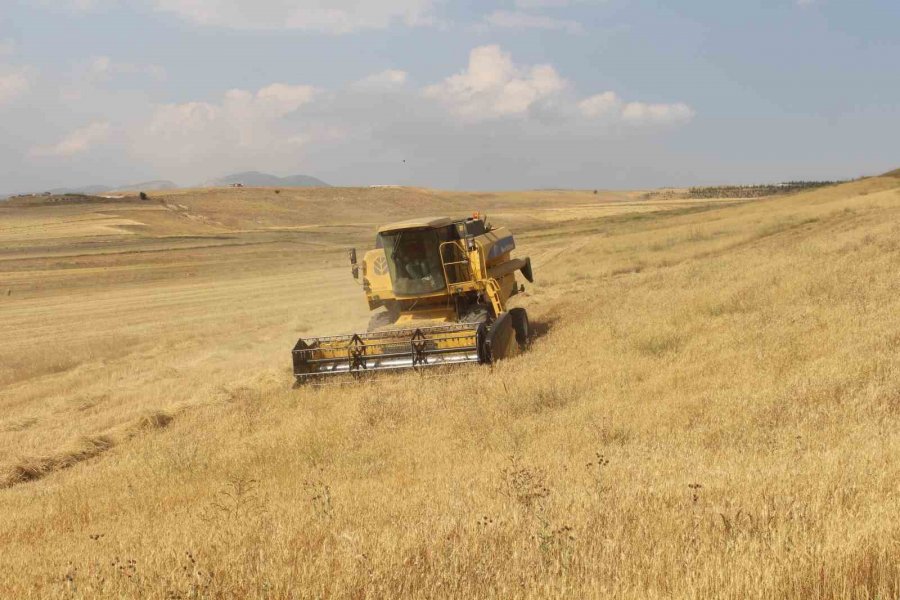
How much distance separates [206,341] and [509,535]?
17738 mm

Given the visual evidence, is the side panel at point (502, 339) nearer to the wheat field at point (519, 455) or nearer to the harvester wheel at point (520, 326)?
the wheat field at point (519, 455)

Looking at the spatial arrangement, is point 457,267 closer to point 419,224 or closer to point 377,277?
point 419,224

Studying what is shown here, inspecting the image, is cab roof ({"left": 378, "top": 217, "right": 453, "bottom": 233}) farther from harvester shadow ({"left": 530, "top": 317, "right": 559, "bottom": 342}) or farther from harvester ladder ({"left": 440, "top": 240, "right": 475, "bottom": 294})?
harvester shadow ({"left": 530, "top": 317, "right": 559, "bottom": 342})

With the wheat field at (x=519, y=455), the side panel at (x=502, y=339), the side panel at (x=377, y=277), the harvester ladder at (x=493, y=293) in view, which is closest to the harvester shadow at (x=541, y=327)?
the wheat field at (x=519, y=455)

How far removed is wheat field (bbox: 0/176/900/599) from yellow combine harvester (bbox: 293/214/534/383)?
580 mm

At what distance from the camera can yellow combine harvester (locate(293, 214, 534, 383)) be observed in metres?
12.5

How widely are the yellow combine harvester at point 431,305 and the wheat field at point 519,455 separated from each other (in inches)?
22.8

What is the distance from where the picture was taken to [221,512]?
611 centimetres

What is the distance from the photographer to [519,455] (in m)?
6.88

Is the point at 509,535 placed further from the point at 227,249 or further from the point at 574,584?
the point at 227,249

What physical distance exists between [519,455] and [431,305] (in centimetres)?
833

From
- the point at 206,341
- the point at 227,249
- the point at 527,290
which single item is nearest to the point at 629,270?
the point at 527,290

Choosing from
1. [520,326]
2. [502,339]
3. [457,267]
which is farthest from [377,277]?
[502,339]

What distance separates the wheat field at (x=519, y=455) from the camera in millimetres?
3971
